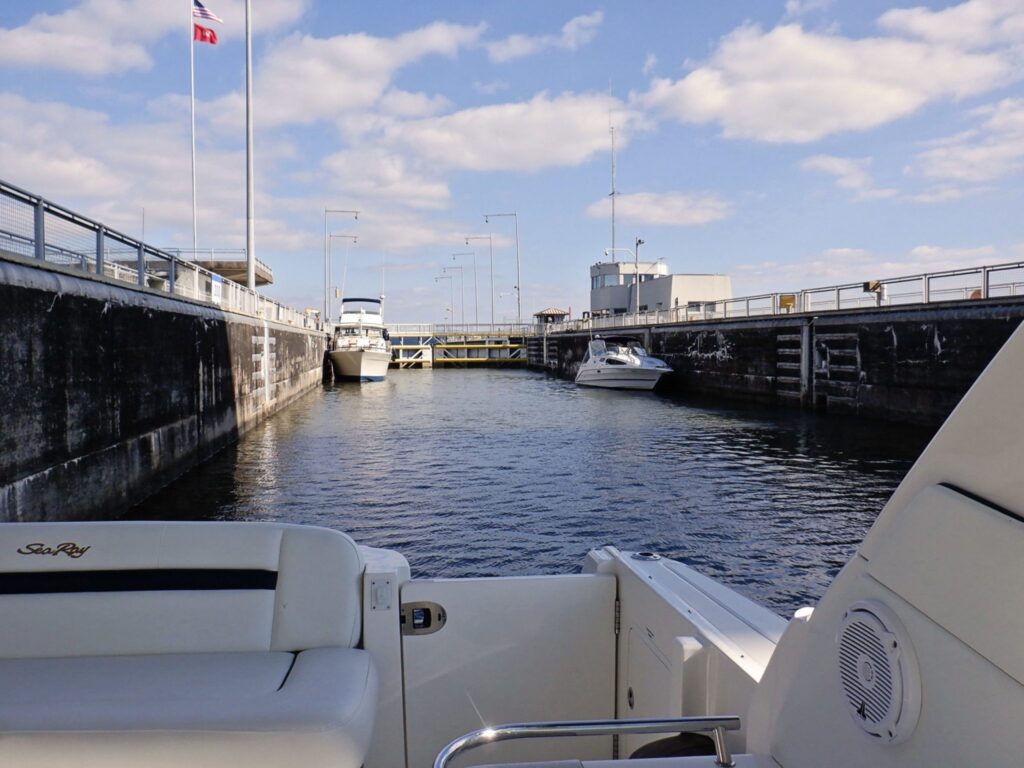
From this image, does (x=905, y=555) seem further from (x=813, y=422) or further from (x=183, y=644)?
(x=813, y=422)

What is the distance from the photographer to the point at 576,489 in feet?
40.1

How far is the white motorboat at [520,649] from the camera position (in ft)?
4.84

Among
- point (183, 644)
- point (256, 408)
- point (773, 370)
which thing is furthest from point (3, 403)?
point (773, 370)

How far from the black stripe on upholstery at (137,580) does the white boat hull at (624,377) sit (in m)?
29.5

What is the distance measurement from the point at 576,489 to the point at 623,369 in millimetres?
20744

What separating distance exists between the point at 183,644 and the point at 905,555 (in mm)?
2447

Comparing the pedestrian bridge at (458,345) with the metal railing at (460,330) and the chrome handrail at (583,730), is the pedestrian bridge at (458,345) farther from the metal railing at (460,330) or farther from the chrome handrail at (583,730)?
the chrome handrail at (583,730)

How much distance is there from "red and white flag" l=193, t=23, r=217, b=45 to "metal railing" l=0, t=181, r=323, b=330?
42.4 ft

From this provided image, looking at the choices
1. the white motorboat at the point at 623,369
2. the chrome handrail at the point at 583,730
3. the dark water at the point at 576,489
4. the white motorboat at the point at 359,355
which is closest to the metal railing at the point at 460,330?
the white motorboat at the point at 359,355

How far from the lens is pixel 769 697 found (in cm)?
207

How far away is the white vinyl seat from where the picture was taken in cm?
228

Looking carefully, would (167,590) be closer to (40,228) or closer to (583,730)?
(583,730)

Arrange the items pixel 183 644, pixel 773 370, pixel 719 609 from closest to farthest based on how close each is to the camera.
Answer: pixel 183 644 → pixel 719 609 → pixel 773 370

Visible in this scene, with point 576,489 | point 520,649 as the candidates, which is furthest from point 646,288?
point 520,649
